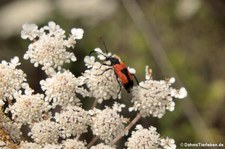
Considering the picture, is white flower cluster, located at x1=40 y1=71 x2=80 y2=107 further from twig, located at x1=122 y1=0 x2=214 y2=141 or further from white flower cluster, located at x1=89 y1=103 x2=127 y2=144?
twig, located at x1=122 y1=0 x2=214 y2=141

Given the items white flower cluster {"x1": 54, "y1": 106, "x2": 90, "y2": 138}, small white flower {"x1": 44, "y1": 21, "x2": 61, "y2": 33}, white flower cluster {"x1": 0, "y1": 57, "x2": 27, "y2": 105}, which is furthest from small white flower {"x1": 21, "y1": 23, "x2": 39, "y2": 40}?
white flower cluster {"x1": 54, "y1": 106, "x2": 90, "y2": 138}

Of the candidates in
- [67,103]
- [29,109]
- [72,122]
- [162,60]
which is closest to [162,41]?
[162,60]

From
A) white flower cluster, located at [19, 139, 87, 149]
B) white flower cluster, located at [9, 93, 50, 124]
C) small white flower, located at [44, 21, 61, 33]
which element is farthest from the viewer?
small white flower, located at [44, 21, 61, 33]

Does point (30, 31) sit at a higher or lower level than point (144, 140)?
higher

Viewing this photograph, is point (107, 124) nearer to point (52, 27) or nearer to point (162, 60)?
point (52, 27)

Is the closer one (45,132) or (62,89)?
(45,132)

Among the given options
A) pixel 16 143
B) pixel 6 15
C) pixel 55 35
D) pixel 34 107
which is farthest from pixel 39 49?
pixel 6 15

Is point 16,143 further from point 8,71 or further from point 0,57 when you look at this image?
point 0,57

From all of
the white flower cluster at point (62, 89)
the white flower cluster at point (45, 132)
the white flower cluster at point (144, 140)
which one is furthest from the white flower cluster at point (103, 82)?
the white flower cluster at point (45, 132)
